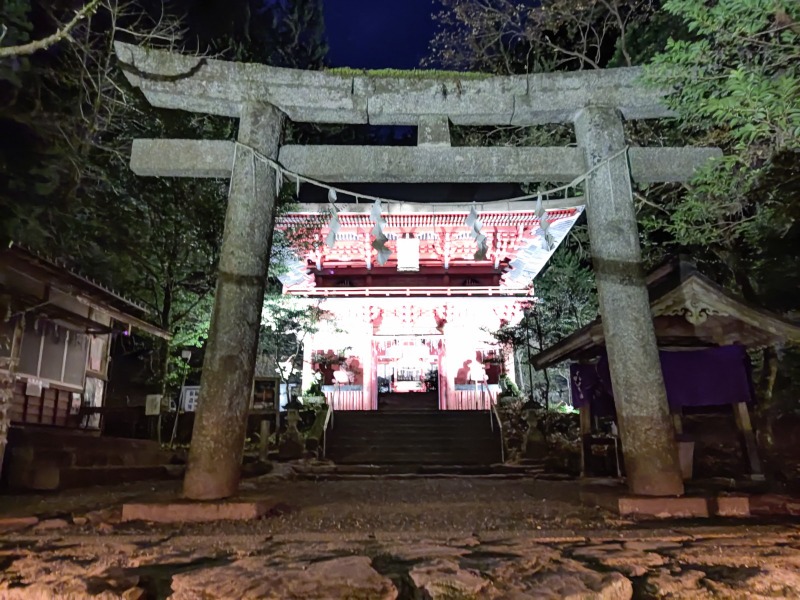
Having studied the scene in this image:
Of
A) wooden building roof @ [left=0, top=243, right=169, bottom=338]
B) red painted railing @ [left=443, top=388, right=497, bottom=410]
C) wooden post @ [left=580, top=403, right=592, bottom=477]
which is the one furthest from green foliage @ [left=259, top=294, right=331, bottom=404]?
wooden post @ [left=580, top=403, right=592, bottom=477]

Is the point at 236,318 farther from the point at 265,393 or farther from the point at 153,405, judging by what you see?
the point at 265,393

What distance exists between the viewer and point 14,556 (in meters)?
3.24

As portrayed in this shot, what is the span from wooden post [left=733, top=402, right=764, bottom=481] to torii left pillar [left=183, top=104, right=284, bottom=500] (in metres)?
6.98

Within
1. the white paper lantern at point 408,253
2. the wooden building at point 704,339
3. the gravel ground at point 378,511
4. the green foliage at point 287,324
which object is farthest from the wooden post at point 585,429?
the white paper lantern at point 408,253

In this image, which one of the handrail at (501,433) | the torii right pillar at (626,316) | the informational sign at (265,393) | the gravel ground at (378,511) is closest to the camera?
the gravel ground at (378,511)

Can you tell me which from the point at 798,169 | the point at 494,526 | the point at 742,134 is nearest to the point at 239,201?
the point at 494,526

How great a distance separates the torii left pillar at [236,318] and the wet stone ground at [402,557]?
1.91 feet

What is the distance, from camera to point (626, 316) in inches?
203

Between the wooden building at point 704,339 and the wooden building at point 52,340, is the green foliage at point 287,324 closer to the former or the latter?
the wooden building at point 52,340

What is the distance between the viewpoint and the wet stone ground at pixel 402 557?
2.60 m

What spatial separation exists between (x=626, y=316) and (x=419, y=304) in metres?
13.4

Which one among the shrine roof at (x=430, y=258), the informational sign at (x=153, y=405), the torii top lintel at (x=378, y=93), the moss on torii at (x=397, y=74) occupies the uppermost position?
the shrine roof at (x=430, y=258)

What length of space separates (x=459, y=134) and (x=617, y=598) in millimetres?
14043

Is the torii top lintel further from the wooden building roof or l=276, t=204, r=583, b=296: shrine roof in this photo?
l=276, t=204, r=583, b=296: shrine roof
